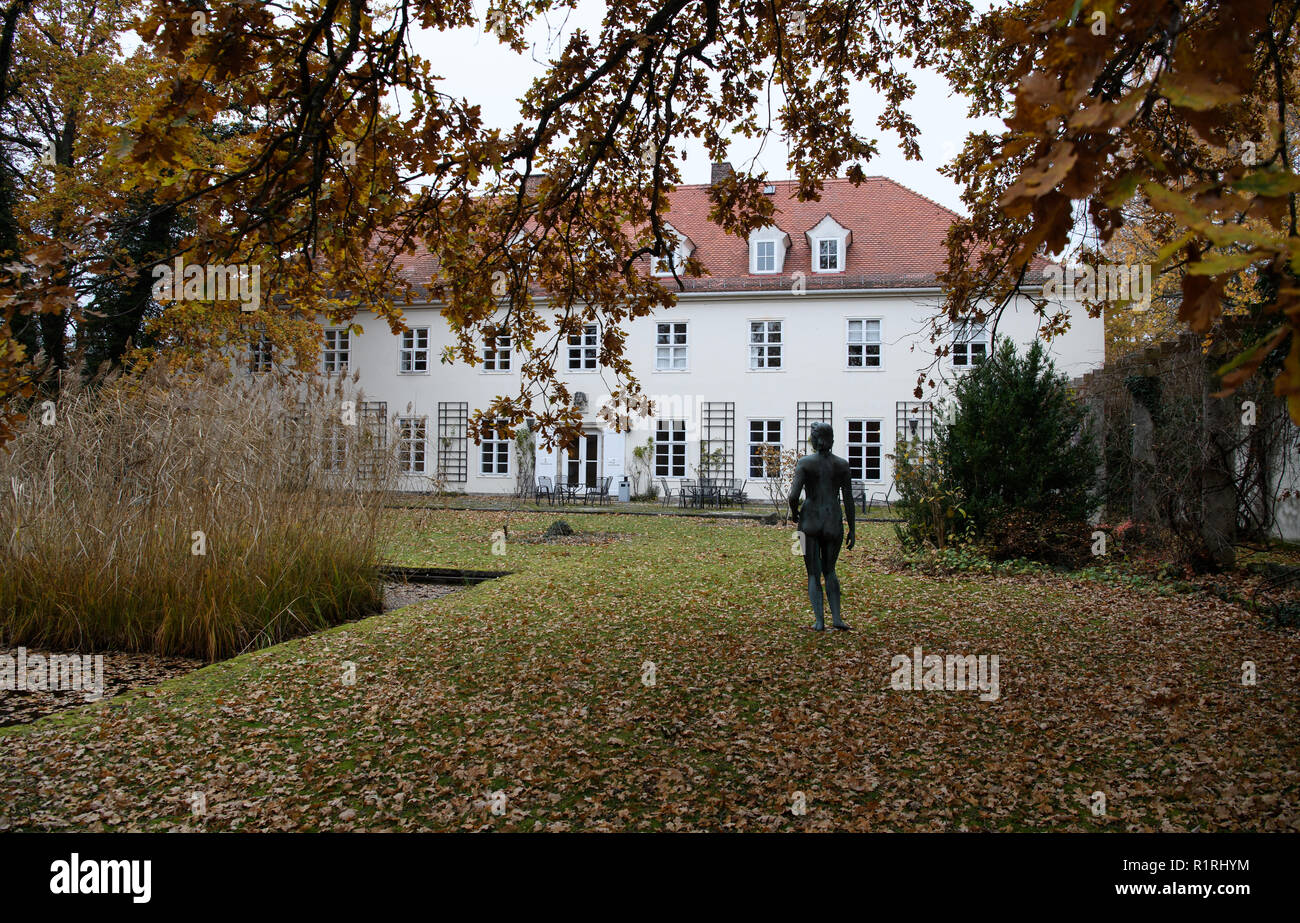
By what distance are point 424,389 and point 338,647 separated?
65.4 feet

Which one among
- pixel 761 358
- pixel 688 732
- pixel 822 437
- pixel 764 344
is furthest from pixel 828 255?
pixel 688 732

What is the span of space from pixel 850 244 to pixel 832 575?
64.4ft

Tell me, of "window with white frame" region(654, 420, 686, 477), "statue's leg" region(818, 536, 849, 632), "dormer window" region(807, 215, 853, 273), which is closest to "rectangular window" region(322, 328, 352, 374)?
"window with white frame" region(654, 420, 686, 477)

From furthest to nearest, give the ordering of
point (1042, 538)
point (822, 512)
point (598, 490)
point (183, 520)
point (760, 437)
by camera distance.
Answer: point (598, 490) → point (760, 437) → point (1042, 538) → point (822, 512) → point (183, 520)

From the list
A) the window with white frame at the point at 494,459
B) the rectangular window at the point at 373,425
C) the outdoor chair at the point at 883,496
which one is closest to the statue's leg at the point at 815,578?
the rectangular window at the point at 373,425

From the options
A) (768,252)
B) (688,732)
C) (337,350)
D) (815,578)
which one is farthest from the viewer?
(337,350)

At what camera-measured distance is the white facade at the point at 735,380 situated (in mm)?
22344

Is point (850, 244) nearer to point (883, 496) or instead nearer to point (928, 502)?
point (883, 496)

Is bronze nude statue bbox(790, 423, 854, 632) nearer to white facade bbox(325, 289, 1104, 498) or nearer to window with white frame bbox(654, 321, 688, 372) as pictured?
white facade bbox(325, 289, 1104, 498)

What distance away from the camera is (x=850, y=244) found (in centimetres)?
2402

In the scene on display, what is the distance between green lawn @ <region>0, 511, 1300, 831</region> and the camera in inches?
125

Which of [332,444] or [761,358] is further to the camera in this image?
[761,358]
